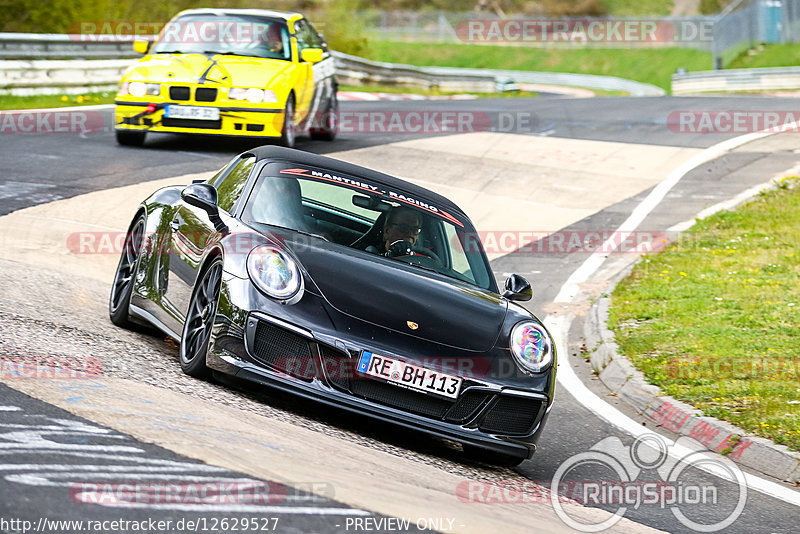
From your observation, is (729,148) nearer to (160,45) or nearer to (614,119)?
(614,119)

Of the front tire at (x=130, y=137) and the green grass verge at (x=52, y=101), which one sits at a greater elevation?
the green grass verge at (x=52, y=101)

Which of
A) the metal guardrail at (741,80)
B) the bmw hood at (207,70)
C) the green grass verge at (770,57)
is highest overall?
the bmw hood at (207,70)

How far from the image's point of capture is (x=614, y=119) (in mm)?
22500

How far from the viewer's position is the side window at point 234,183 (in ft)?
22.5
